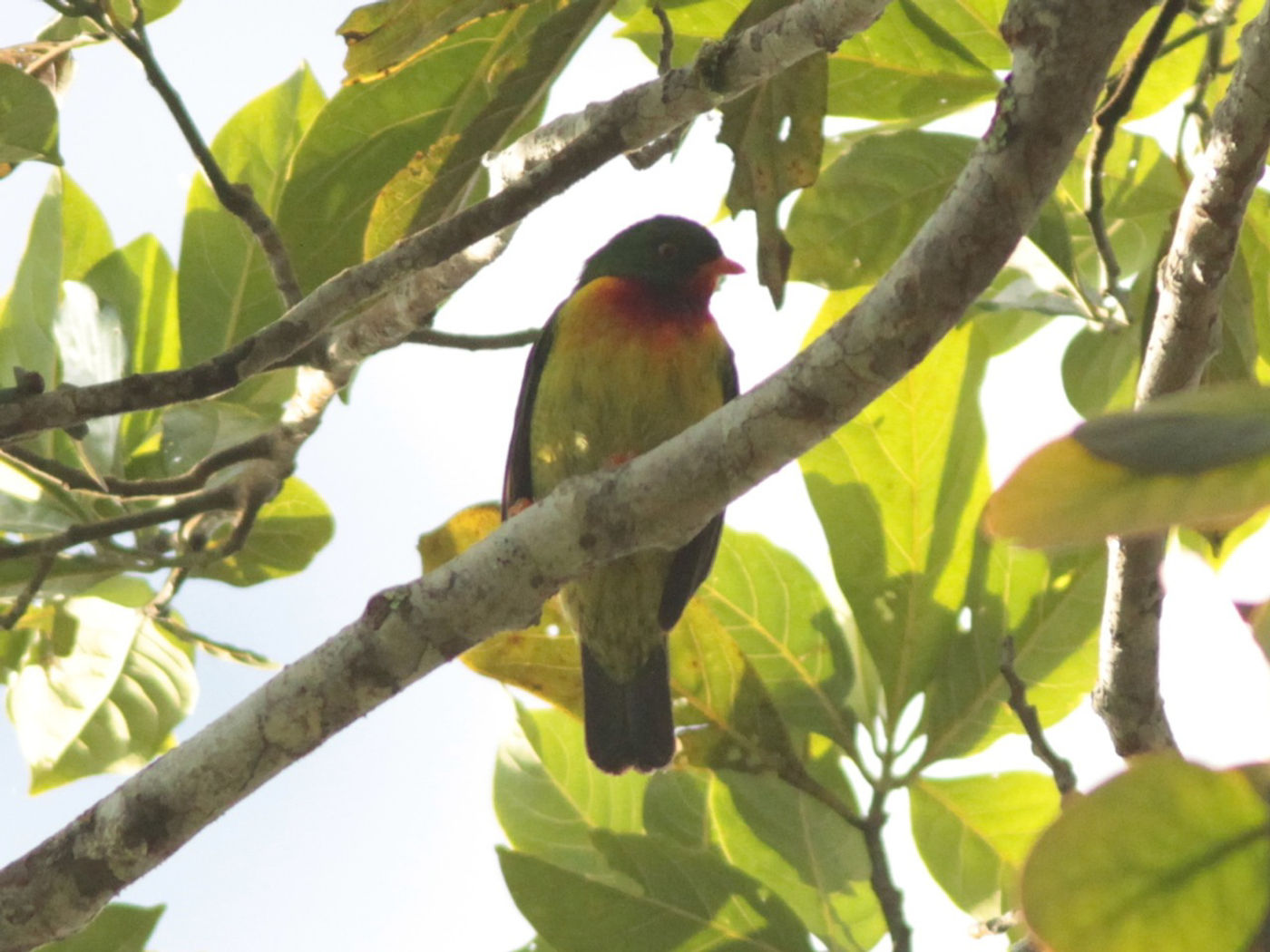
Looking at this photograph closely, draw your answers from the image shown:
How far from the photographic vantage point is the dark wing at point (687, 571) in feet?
11.5

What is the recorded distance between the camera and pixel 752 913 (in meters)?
2.83

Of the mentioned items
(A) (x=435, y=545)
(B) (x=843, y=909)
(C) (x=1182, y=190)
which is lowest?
(B) (x=843, y=909)

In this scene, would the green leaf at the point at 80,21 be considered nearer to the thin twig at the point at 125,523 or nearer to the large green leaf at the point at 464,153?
the large green leaf at the point at 464,153

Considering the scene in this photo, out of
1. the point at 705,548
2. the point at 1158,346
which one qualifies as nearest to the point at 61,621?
the point at 705,548

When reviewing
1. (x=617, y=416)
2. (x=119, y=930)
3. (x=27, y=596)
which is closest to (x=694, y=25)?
(x=617, y=416)

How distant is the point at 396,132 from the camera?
295 cm

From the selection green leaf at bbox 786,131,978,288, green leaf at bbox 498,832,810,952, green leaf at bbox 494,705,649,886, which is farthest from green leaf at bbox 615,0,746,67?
green leaf at bbox 498,832,810,952

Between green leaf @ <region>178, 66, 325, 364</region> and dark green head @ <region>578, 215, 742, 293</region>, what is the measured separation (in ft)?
3.70

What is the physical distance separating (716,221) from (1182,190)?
44.0 inches

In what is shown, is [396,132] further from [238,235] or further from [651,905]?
[651,905]

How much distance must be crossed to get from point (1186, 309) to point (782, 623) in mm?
1412

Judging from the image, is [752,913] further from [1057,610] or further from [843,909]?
[1057,610]

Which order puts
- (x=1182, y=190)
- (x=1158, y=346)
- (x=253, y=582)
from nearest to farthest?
(x=1158, y=346) < (x=1182, y=190) < (x=253, y=582)

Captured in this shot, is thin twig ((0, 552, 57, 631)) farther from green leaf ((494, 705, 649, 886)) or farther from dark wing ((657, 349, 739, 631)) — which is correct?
dark wing ((657, 349, 739, 631))
